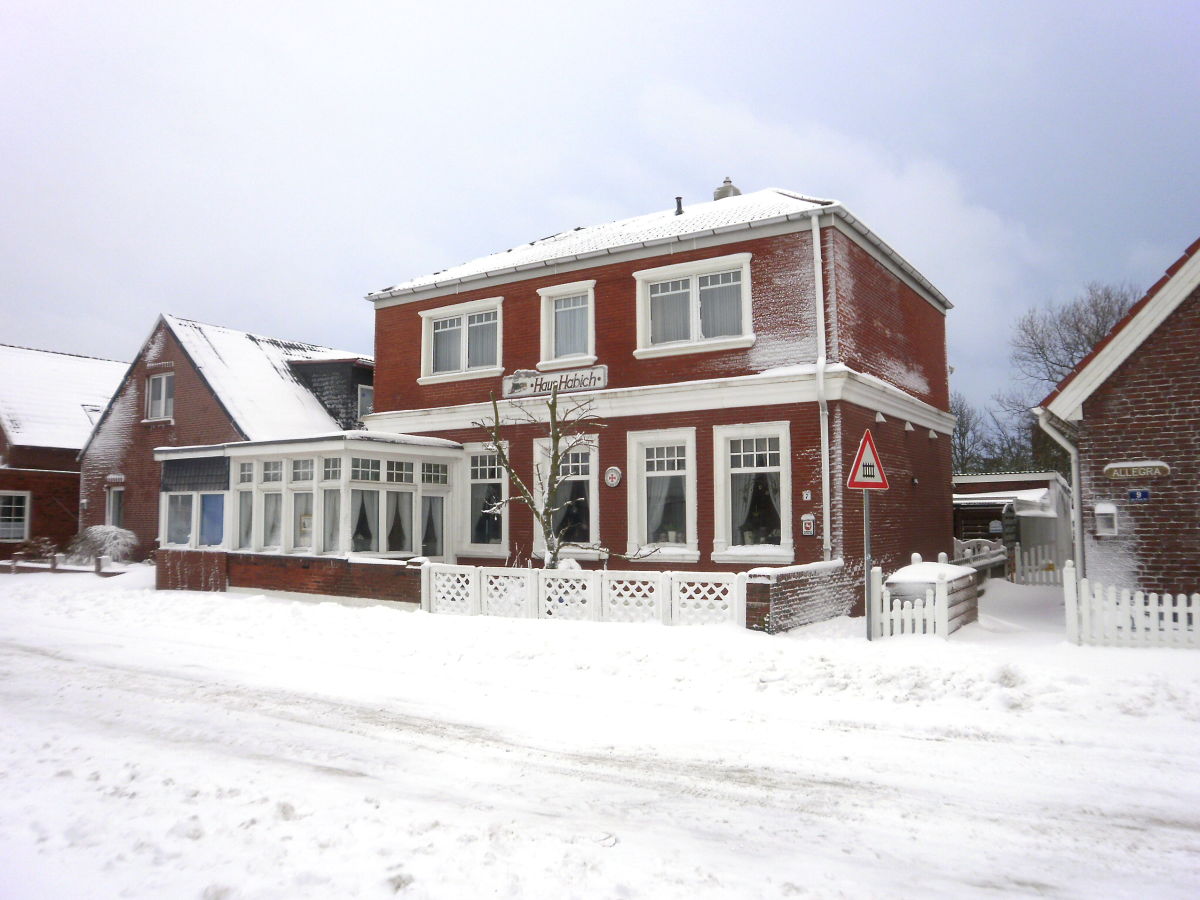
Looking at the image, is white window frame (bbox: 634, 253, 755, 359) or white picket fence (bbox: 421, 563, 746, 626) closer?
white picket fence (bbox: 421, 563, 746, 626)

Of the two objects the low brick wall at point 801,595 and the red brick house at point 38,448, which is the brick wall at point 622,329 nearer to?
the low brick wall at point 801,595

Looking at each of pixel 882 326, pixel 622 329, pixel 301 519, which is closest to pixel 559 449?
pixel 622 329

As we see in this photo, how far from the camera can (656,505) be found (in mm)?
16422

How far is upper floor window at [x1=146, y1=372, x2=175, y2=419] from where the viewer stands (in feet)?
83.9

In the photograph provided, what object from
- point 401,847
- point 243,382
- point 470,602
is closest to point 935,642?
point 470,602

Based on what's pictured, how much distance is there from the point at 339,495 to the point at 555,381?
16.2 feet

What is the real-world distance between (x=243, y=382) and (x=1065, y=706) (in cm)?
2247

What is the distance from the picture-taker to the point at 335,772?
6.20 m

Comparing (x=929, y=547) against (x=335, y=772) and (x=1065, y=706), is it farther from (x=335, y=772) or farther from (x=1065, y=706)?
(x=335, y=772)

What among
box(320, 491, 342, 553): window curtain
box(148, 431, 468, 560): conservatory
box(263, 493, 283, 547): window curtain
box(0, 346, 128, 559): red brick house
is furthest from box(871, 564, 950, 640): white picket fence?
box(0, 346, 128, 559): red brick house

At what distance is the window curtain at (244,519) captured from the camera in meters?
19.2

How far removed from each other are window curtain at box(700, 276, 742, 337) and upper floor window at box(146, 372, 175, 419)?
16952mm

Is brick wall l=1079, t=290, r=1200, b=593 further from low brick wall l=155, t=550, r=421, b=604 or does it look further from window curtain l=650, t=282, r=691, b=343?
low brick wall l=155, t=550, r=421, b=604

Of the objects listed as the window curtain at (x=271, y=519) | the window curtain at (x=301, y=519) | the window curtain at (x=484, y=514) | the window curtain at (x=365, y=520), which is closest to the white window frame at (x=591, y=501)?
the window curtain at (x=484, y=514)
